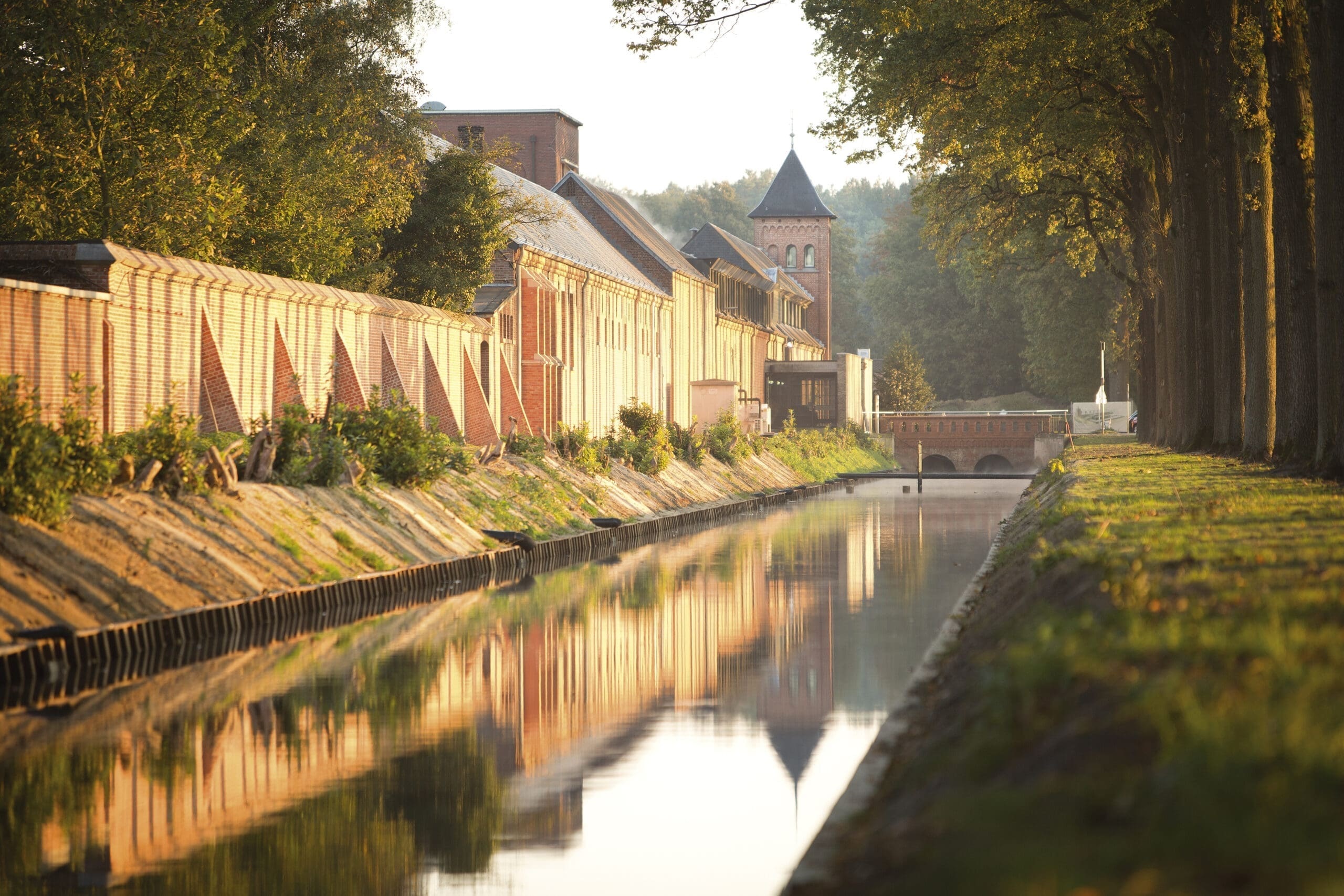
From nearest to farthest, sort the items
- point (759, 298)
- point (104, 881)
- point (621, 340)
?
point (104, 881), point (621, 340), point (759, 298)

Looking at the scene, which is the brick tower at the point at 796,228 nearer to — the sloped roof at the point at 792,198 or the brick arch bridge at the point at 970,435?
the sloped roof at the point at 792,198

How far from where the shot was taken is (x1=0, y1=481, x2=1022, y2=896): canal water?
26.7ft

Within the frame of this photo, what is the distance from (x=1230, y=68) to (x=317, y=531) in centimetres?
1793

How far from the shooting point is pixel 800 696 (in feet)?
44.2

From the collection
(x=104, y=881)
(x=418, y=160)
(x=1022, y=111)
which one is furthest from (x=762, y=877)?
(x=418, y=160)

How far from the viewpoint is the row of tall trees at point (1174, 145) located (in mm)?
23922

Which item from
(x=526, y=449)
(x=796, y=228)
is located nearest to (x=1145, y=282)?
(x=526, y=449)

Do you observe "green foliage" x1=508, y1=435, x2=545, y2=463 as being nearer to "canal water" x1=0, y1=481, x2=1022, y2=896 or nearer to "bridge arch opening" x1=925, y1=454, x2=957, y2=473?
"canal water" x1=0, y1=481, x2=1022, y2=896

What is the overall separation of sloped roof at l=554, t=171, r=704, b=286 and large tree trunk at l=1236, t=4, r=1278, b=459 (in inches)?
1650

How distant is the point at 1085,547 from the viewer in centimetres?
1319

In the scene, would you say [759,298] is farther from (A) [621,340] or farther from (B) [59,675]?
(B) [59,675]

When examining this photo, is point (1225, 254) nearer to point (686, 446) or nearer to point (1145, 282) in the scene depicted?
point (1145, 282)

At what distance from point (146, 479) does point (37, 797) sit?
9.03 meters

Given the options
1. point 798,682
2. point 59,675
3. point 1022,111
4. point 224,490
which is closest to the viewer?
point 59,675
